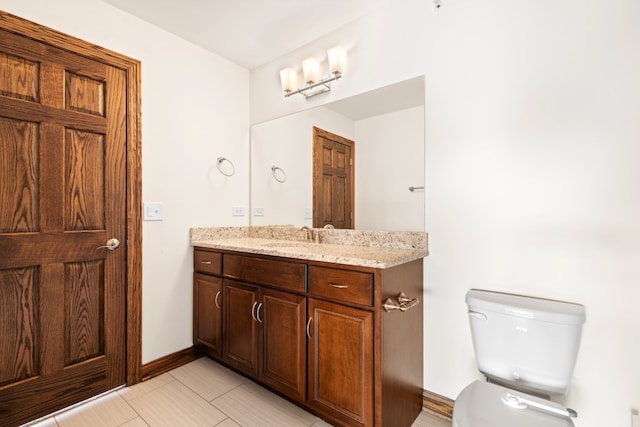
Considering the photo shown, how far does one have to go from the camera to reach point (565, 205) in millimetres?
1308

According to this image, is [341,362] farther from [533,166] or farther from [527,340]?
[533,166]

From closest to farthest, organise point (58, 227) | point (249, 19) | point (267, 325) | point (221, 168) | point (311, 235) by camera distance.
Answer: point (58, 227) → point (267, 325) → point (249, 19) → point (311, 235) → point (221, 168)

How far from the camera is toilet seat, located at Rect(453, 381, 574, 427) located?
986 millimetres

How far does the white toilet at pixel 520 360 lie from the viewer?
103cm

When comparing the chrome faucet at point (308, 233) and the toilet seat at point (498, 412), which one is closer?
the toilet seat at point (498, 412)

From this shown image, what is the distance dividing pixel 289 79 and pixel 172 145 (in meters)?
1.01

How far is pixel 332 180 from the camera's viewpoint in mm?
2127

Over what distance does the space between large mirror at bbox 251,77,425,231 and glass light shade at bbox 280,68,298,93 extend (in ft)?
0.66

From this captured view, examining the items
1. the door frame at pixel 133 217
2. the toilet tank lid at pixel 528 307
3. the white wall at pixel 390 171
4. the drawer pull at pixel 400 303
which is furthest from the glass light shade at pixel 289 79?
the toilet tank lid at pixel 528 307

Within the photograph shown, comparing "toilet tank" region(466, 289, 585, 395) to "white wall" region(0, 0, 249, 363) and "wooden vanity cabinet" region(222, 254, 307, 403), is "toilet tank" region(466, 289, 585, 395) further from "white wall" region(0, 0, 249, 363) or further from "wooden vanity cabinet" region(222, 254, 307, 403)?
"white wall" region(0, 0, 249, 363)

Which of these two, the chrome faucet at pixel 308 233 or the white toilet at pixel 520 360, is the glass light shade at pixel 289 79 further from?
the white toilet at pixel 520 360

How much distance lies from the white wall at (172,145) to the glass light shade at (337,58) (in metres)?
1.02

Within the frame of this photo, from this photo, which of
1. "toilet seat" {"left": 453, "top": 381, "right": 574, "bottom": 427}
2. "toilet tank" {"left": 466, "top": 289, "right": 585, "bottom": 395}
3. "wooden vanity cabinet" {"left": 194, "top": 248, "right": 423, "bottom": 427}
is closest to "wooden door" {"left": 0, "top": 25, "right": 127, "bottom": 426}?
"wooden vanity cabinet" {"left": 194, "top": 248, "right": 423, "bottom": 427}

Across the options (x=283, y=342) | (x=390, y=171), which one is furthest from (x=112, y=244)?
(x=390, y=171)
